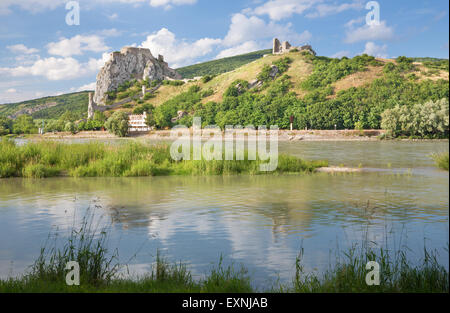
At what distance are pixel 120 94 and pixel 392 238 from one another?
13015 centimetres

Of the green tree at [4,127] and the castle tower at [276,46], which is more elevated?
the castle tower at [276,46]

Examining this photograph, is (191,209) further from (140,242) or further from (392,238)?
(392,238)

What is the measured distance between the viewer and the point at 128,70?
143 metres

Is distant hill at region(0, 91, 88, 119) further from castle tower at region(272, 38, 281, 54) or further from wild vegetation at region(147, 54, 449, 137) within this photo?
castle tower at region(272, 38, 281, 54)

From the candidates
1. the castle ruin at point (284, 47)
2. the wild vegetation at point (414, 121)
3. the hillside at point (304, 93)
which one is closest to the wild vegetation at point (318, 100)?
the hillside at point (304, 93)

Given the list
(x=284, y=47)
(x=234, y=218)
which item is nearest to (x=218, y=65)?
(x=284, y=47)

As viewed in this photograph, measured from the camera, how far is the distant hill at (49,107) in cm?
12912

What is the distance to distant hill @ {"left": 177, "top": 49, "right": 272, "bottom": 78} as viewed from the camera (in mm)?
169913

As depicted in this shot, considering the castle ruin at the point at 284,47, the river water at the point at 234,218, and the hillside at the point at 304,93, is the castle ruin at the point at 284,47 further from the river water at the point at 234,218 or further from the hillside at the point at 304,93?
the river water at the point at 234,218

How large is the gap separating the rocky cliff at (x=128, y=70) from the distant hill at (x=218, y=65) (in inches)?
956

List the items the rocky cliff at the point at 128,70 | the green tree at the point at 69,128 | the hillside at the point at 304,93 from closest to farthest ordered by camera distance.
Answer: the hillside at the point at 304,93 → the green tree at the point at 69,128 → the rocky cliff at the point at 128,70

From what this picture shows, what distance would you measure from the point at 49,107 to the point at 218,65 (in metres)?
72.3

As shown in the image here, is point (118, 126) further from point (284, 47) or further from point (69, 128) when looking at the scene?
point (284, 47)

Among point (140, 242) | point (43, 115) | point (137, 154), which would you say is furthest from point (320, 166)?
point (43, 115)
